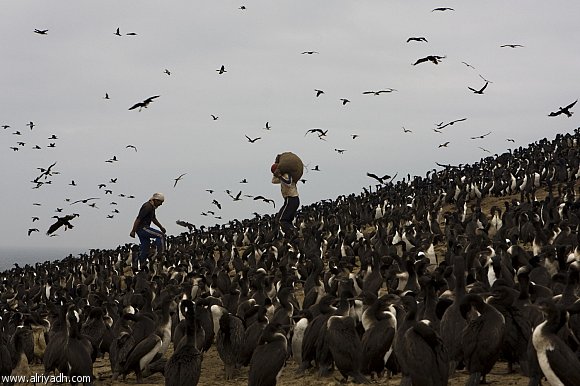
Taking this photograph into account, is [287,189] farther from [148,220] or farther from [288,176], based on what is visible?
[148,220]

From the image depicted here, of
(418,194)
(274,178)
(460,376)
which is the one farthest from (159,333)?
(418,194)

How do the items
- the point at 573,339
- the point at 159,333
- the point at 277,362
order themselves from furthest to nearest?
the point at 159,333 → the point at 277,362 → the point at 573,339

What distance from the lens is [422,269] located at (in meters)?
16.6

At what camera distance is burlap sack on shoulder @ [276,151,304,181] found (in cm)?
2653

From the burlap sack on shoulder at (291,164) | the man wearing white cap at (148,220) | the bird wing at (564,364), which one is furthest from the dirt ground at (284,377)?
the burlap sack on shoulder at (291,164)

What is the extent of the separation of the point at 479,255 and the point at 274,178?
10762 millimetres

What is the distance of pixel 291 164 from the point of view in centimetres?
2659

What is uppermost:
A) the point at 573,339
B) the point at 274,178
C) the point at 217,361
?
the point at 274,178

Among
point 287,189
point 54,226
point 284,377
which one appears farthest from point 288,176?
point 284,377

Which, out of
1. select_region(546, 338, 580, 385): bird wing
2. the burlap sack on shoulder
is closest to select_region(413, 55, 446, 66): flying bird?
the burlap sack on shoulder

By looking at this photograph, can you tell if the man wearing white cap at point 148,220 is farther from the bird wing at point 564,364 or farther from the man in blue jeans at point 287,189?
the bird wing at point 564,364

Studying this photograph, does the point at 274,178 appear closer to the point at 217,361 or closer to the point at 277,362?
the point at 217,361

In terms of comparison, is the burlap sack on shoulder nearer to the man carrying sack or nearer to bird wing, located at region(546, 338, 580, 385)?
the man carrying sack

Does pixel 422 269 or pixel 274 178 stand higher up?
pixel 274 178
